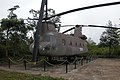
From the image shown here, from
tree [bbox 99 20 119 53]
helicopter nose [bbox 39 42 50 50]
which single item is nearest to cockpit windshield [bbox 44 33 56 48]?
helicopter nose [bbox 39 42 50 50]

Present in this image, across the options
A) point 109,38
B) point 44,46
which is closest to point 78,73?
point 44,46

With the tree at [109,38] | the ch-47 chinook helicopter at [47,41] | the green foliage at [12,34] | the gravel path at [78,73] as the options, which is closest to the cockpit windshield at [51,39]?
the ch-47 chinook helicopter at [47,41]

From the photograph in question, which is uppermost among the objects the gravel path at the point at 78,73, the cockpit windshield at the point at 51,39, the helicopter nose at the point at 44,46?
the cockpit windshield at the point at 51,39

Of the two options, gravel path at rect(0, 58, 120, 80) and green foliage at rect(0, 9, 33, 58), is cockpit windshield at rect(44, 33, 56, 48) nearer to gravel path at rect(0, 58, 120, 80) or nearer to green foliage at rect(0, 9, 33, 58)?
gravel path at rect(0, 58, 120, 80)

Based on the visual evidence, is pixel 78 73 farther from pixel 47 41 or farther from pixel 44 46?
pixel 47 41

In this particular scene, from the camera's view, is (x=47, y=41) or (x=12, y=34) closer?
(x=47, y=41)

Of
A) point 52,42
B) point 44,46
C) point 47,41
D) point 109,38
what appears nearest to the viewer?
point 44,46

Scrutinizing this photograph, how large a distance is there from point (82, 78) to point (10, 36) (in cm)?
1419

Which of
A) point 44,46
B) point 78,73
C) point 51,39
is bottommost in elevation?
point 78,73

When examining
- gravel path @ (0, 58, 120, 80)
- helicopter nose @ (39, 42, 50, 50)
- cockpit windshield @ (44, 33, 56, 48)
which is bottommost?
gravel path @ (0, 58, 120, 80)

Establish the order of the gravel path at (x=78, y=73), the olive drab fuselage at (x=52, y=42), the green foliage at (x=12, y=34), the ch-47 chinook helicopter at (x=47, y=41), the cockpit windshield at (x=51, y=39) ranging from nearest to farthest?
the gravel path at (x=78, y=73)
the ch-47 chinook helicopter at (x=47, y=41)
the olive drab fuselage at (x=52, y=42)
the cockpit windshield at (x=51, y=39)
the green foliage at (x=12, y=34)

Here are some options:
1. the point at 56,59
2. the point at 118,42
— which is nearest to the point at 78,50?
the point at 56,59

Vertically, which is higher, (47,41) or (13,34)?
(13,34)

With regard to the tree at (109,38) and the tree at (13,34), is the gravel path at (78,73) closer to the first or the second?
the tree at (13,34)
